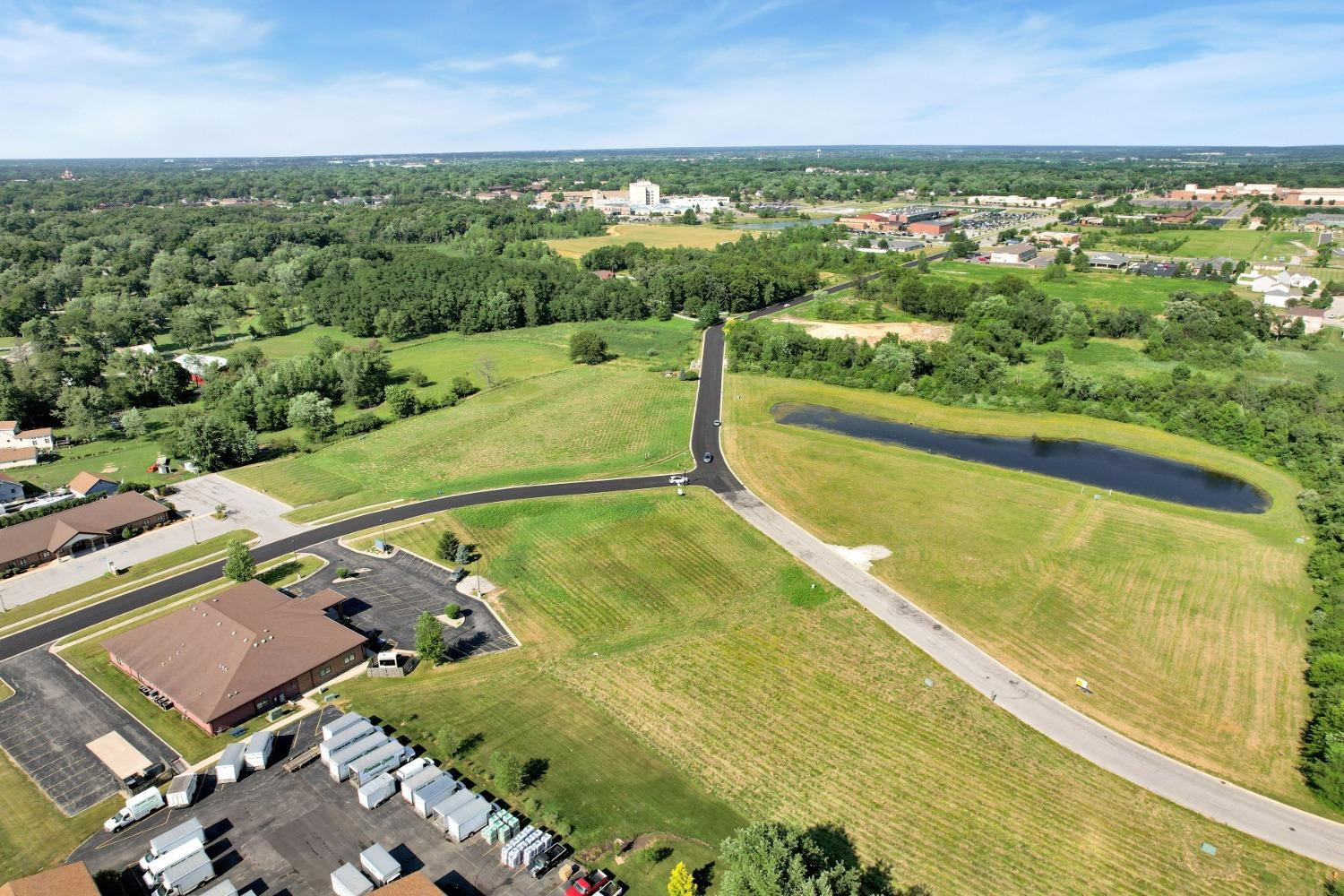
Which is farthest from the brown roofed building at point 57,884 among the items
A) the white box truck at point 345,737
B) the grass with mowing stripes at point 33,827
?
the white box truck at point 345,737

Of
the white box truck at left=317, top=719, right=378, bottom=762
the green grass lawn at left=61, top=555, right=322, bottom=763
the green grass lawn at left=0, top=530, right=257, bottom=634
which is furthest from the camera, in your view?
the green grass lawn at left=0, top=530, right=257, bottom=634

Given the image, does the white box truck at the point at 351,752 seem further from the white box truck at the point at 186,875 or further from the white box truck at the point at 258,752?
the white box truck at the point at 186,875

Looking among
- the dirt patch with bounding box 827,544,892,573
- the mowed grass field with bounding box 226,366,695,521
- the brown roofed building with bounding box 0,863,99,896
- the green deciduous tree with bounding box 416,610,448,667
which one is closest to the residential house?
the mowed grass field with bounding box 226,366,695,521

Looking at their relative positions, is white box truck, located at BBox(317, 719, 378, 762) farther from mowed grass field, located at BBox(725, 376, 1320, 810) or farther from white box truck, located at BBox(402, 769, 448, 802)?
mowed grass field, located at BBox(725, 376, 1320, 810)

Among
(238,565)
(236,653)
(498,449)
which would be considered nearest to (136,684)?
(236,653)

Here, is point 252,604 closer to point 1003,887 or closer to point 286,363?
point 1003,887

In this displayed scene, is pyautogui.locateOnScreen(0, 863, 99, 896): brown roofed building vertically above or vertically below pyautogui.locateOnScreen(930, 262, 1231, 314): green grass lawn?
below

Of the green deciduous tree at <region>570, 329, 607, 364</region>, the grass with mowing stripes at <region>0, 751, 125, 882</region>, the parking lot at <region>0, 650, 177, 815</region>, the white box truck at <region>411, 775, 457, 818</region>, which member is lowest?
the grass with mowing stripes at <region>0, 751, 125, 882</region>
